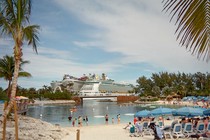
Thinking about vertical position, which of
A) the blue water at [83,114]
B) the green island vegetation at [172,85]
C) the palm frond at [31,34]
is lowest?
the blue water at [83,114]

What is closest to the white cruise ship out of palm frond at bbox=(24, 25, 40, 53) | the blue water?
the blue water

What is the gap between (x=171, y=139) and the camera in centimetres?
1318

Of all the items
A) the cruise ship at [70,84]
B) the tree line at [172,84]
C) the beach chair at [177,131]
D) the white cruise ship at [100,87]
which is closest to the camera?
the beach chair at [177,131]

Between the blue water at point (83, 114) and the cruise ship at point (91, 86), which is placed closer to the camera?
the blue water at point (83, 114)

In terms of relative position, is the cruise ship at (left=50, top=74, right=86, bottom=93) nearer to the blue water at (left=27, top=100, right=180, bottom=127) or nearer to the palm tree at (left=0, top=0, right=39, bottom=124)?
the blue water at (left=27, top=100, right=180, bottom=127)

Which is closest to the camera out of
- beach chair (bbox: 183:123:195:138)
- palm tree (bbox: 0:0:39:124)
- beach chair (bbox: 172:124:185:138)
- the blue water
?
palm tree (bbox: 0:0:39:124)

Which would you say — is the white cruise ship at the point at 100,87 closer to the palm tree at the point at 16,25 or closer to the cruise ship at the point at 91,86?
the cruise ship at the point at 91,86

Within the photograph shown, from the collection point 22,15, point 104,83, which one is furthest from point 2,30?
point 104,83

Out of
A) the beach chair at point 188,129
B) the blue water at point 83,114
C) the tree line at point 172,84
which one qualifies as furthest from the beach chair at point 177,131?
the tree line at point 172,84

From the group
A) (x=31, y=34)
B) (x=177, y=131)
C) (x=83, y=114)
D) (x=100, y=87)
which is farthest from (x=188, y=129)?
(x=100, y=87)

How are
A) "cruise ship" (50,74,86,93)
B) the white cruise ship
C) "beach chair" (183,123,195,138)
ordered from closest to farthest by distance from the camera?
"beach chair" (183,123,195,138), the white cruise ship, "cruise ship" (50,74,86,93)

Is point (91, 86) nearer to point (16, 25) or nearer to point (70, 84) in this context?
point (70, 84)

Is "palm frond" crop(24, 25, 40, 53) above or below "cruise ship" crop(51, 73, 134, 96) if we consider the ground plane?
below

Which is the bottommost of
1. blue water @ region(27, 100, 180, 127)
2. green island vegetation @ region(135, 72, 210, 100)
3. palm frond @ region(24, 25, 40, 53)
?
blue water @ region(27, 100, 180, 127)
